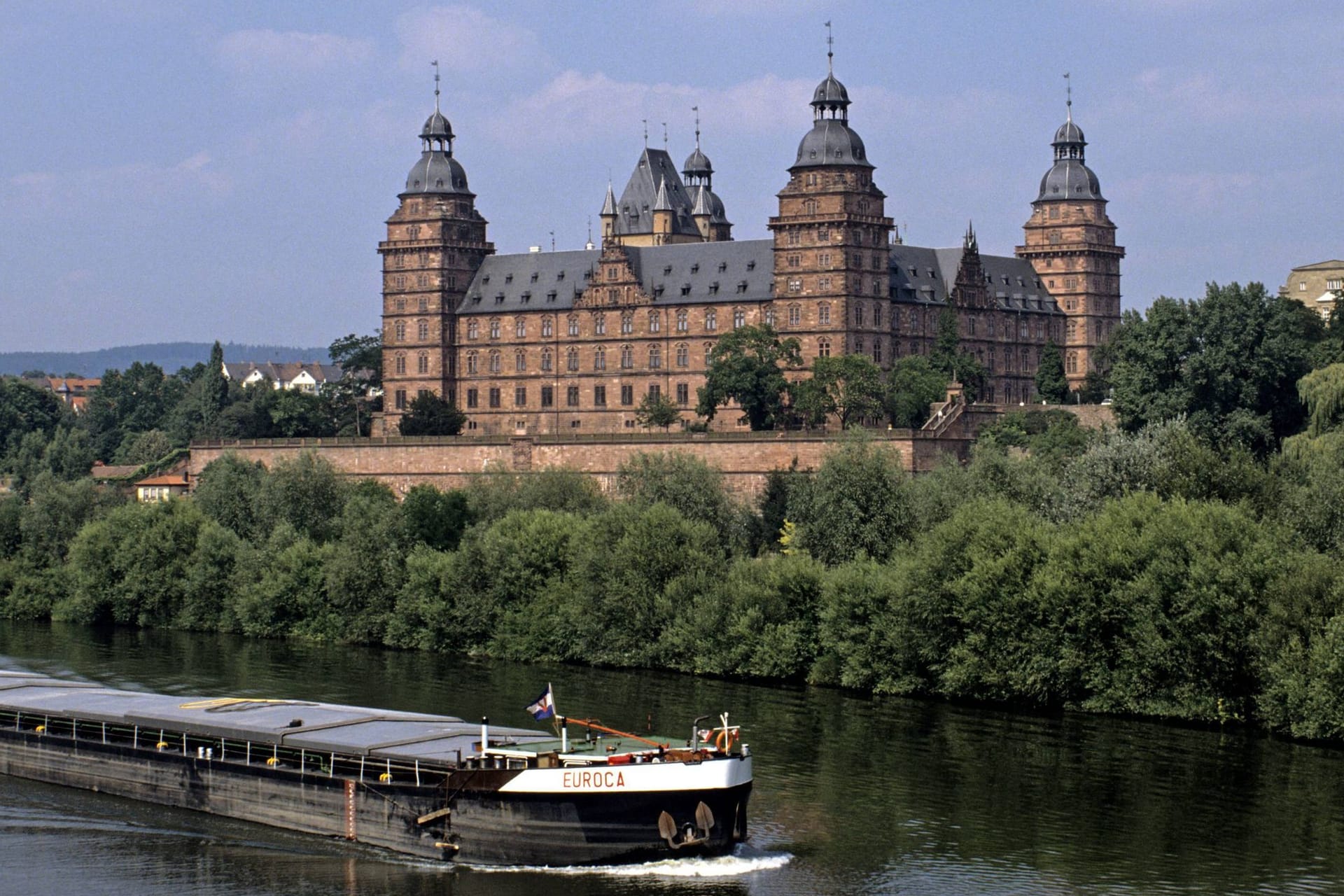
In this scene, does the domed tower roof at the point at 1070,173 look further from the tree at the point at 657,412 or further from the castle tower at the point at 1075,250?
the tree at the point at 657,412

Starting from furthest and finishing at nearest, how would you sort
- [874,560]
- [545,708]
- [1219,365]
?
1. [1219,365]
2. [874,560]
3. [545,708]

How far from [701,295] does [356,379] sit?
37.2 meters

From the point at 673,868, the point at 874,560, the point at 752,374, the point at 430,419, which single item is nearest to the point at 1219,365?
the point at 752,374

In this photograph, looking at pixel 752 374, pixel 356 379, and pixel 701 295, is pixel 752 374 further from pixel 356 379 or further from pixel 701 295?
pixel 356 379

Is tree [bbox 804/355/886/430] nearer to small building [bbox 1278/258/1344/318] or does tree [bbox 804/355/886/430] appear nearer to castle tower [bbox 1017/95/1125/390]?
castle tower [bbox 1017/95/1125/390]

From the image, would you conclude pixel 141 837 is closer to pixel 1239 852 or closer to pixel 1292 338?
pixel 1239 852

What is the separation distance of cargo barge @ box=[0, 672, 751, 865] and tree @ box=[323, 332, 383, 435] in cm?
9300

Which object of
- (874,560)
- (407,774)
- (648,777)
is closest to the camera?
(648,777)

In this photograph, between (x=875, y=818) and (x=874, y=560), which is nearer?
(x=875, y=818)

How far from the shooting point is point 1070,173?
140 m

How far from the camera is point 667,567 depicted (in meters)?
67.9

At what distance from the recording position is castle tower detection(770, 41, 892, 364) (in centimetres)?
11956

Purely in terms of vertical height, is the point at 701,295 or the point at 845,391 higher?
the point at 701,295

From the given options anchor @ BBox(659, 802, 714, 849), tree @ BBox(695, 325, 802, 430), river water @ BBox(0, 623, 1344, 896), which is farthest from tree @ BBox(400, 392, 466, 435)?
anchor @ BBox(659, 802, 714, 849)
